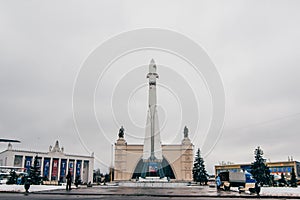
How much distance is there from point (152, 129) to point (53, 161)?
4755 centimetres

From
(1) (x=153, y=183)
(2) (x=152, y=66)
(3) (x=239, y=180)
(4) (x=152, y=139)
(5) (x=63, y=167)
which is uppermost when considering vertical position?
(2) (x=152, y=66)

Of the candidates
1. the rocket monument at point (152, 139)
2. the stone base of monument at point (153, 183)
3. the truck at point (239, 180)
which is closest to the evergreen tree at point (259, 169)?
the stone base of monument at point (153, 183)

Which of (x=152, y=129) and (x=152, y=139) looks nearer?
(x=152, y=129)

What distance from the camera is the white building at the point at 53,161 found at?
93.4 metres

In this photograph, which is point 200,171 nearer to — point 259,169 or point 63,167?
point 259,169

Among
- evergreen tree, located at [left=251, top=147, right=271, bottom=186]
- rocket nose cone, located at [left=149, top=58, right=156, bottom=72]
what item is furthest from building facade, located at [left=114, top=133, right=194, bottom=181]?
evergreen tree, located at [left=251, top=147, right=271, bottom=186]

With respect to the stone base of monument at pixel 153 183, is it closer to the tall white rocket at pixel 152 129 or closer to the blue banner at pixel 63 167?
the tall white rocket at pixel 152 129

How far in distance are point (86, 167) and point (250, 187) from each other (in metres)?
95.0

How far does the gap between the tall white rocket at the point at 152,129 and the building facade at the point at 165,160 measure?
1011 centimetres

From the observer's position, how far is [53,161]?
102 meters

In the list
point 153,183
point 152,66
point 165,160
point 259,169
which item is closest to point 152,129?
point 153,183

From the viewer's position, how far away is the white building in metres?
93.4

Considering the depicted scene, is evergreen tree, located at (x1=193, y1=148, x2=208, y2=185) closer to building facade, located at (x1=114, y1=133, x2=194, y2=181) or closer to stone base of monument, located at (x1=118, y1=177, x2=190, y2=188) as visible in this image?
stone base of monument, located at (x1=118, y1=177, x2=190, y2=188)

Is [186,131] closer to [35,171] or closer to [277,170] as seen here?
[277,170]
